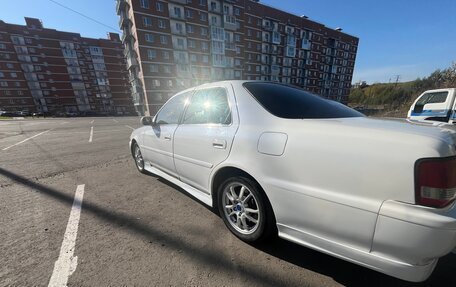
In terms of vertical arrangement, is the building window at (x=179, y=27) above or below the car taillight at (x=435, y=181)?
above

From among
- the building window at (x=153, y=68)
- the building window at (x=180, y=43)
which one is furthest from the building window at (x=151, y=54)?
the building window at (x=180, y=43)

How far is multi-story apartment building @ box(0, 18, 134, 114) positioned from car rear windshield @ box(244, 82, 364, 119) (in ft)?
243

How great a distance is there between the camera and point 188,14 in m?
39.8

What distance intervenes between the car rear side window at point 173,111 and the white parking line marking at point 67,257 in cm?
181

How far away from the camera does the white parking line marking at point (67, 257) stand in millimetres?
1741

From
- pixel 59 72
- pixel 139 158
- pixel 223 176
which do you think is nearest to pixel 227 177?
pixel 223 176

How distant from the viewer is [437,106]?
23.0ft

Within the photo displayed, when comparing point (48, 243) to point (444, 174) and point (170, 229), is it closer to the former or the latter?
point (170, 229)

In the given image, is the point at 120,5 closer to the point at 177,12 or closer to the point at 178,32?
the point at 177,12

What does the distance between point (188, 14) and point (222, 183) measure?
46.4 metres

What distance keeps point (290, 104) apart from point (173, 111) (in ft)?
6.38

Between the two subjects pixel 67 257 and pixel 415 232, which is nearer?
pixel 415 232

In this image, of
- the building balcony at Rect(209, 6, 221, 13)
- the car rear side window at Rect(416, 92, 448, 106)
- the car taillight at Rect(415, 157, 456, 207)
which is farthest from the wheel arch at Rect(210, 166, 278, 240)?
the building balcony at Rect(209, 6, 221, 13)

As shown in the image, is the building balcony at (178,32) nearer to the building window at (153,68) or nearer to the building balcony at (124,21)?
the building window at (153,68)
